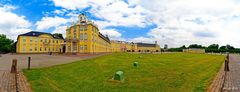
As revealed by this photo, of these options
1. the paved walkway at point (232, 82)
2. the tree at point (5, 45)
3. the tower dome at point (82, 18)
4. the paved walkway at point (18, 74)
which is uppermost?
the tower dome at point (82, 18)

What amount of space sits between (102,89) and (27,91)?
297 centimetres

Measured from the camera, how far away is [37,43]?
84.8 m

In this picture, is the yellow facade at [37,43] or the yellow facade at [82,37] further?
the yellow facade at [37,43]

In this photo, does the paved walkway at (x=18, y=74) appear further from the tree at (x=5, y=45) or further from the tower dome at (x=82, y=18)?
the tree at (x=5, y=45)

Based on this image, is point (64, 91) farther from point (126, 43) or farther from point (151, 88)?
point (126, 43)

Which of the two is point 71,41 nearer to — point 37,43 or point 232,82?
point 37,43

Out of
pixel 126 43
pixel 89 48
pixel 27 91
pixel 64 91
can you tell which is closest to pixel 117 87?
pixel 64 91

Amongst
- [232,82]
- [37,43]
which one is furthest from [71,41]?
[232,82]

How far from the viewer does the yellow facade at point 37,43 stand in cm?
8081

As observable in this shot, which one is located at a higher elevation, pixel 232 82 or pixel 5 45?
pixel 5 45

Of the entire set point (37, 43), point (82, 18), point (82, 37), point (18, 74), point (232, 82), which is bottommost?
point (232, 82)

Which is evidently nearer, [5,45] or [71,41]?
[71,41]

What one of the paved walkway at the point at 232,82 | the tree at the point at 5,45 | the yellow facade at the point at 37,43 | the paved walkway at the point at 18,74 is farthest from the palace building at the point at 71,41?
the paved walkway at the point at 232,82

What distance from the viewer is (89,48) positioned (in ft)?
234
